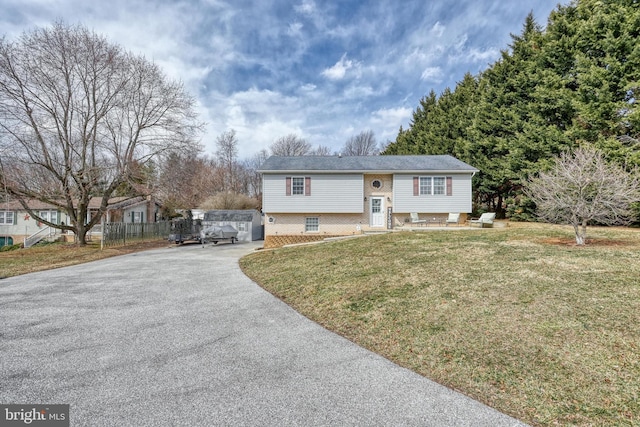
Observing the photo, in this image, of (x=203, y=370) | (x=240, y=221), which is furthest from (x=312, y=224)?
(x=203, y=370)

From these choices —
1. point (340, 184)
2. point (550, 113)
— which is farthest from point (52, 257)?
point (550, 113)

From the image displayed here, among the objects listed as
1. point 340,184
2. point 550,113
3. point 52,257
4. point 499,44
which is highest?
point 499,44

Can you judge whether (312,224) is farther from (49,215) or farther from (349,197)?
(49,215)

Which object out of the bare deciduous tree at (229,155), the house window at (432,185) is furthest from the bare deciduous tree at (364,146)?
the house window at (432,185)

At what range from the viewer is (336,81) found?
19.1 metres

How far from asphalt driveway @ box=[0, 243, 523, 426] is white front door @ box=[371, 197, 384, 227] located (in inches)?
514

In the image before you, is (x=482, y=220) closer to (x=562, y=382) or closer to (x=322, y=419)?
(x=562, y=382)

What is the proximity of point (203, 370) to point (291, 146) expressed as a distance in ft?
141

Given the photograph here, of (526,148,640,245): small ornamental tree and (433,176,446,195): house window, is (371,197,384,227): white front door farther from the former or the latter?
(526,148,640,245): small ornamental tree

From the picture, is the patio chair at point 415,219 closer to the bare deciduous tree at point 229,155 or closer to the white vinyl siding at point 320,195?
the white vinyl siding at point 320,195

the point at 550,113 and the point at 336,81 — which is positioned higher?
the point at 336,81

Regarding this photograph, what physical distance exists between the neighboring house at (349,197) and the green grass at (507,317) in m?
8.78

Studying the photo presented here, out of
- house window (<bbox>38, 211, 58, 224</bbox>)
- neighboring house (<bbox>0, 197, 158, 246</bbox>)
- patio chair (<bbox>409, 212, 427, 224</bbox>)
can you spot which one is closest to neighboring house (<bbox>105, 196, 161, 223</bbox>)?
neighboring house (<bbox>0, 197, 158, 246</bbox>)

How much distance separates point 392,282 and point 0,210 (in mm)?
35018
